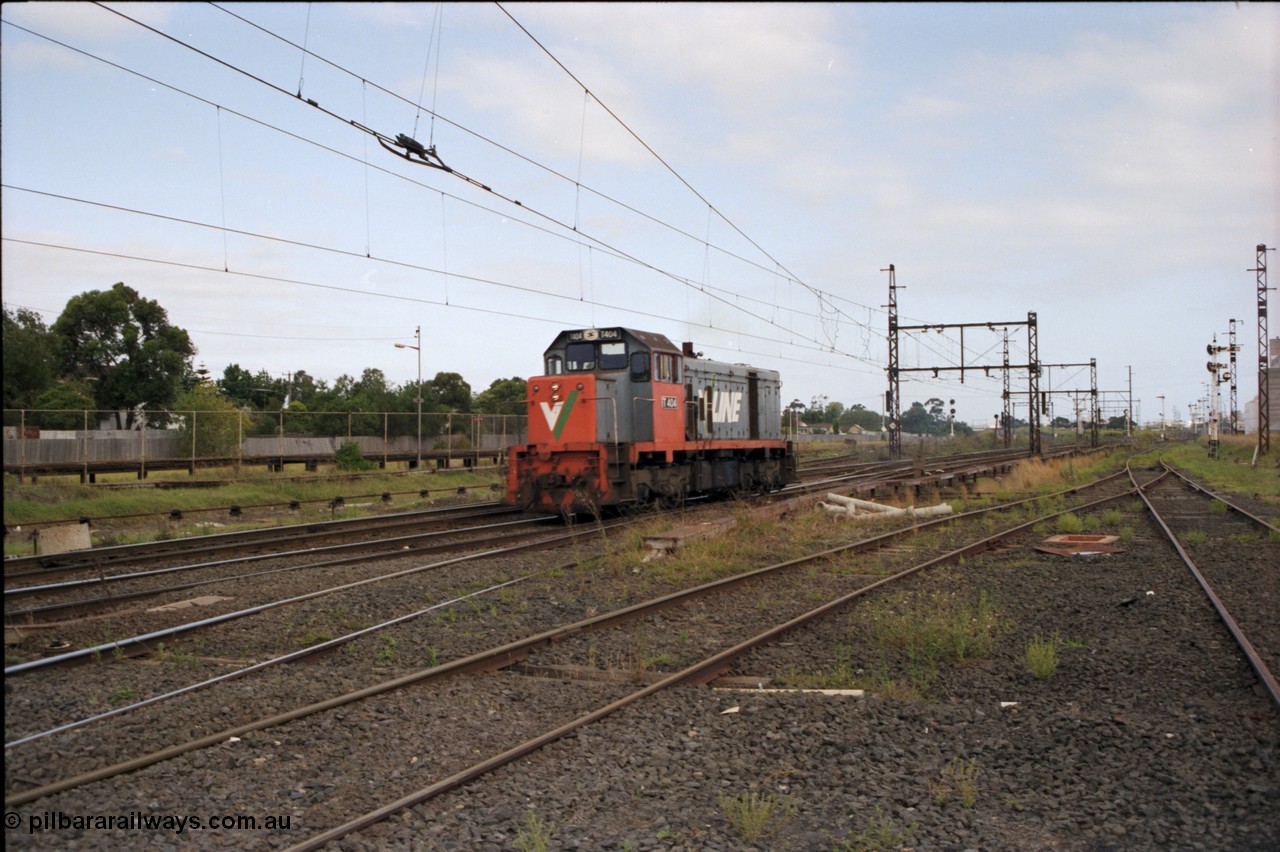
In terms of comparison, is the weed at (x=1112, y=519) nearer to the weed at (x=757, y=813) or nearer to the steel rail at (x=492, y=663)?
the steel rail at (x=492, y=663)

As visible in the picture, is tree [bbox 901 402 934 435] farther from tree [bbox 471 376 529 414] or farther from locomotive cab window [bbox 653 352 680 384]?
locomotive cab window [bbox 653 352 680 384]

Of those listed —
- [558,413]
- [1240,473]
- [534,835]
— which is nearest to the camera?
[534,835]

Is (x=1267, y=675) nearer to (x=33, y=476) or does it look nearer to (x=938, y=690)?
(x=938, y=690)

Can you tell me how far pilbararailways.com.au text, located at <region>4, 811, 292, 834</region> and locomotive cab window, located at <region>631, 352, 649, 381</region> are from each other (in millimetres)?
12936

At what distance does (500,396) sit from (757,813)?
6852cm

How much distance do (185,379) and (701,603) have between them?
191 feet

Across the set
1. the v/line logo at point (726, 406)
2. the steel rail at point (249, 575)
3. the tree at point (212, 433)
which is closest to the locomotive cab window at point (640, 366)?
the v/line logo at point (726, 406)

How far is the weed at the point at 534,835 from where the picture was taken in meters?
4.13

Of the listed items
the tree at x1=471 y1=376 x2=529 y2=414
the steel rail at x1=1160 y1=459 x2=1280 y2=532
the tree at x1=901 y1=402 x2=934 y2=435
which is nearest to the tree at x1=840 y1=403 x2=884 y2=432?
the tree at x1=901 y1=402 x2=934 y2=435

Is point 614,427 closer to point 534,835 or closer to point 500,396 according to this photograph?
point 534,835

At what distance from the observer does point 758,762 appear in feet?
17.3

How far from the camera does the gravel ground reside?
433cm

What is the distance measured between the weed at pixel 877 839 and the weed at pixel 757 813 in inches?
13.0

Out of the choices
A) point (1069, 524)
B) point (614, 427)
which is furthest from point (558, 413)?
point (1069, 524)
